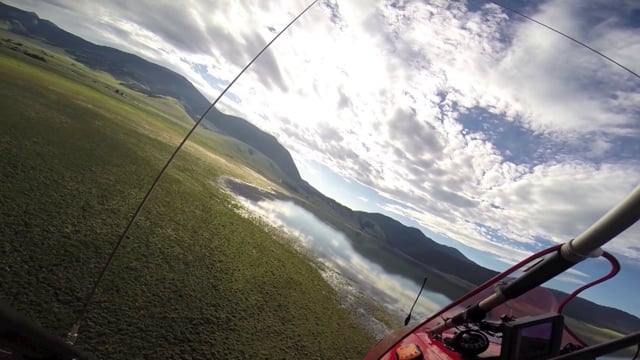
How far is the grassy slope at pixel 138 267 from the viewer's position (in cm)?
863

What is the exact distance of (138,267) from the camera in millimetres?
11906

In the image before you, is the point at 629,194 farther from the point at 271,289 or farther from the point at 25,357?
the point at 271,289

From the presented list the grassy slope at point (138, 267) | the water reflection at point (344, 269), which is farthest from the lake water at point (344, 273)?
the grassy slope at point (138, 267)

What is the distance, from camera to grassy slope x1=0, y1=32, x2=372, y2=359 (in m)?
8.63

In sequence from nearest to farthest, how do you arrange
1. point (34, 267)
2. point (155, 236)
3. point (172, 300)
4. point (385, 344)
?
point (385, 344) < point (34, 267) < point (172, 300) < point (155, 236)

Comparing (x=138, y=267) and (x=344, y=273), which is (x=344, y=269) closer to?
(x=344, y=273)

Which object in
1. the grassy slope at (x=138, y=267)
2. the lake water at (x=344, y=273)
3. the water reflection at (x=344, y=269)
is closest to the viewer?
the grassy slope at (x=138, y=267)

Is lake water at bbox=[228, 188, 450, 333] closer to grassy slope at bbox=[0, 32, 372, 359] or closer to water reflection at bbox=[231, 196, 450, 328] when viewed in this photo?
water reflection at bbox=[231, 196, 450, 328]

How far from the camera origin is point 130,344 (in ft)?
26.9

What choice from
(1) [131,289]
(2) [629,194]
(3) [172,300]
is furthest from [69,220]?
(2) [629,194]

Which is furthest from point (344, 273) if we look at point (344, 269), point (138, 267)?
point (138, 267)

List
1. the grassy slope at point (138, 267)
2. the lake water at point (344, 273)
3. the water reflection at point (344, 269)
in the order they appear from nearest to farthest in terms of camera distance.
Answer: the grassy slope at point (138, 267)
the lake water at point (344, 273)
the water reflection at point (344, 269)

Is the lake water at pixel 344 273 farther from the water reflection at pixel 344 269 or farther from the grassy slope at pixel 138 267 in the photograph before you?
the grassy slope at pixel 138 267

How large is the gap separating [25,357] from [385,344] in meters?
5.33
